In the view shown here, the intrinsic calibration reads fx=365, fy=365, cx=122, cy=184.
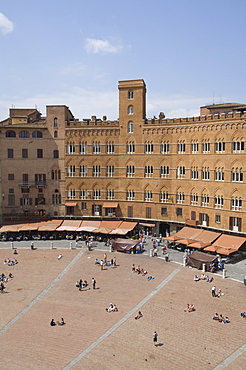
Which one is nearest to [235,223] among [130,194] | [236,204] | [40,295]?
[236,204]

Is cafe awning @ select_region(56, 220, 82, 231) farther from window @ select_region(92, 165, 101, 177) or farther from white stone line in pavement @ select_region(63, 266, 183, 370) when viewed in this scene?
white stone line in pavement @ select_region(63, 266, 183, 370)

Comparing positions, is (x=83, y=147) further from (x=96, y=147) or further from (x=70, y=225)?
(x=70, y=225)

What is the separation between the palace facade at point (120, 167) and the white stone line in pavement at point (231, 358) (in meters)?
25.5

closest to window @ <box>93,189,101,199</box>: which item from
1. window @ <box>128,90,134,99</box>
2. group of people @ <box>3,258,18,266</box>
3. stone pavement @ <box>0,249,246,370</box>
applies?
window @ <box>128,90,134,99</box>

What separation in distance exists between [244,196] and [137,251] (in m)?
16.3

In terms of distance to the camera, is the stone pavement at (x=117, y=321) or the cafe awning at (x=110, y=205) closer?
the stone pavement at (x=117, y=321)

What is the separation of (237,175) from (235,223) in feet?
21.2

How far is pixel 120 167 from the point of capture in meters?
59.8

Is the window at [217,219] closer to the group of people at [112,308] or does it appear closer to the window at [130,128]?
the window at [130,128]

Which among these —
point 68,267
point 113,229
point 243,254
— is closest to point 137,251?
point 113,229

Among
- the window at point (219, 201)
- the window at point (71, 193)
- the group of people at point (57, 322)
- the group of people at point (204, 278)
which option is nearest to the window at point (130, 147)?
the window at point (71, 193)

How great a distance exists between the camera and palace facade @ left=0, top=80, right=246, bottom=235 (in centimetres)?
5347

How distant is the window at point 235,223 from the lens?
48.6 metres

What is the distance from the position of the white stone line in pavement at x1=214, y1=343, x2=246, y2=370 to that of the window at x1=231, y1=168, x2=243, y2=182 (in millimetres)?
25700
